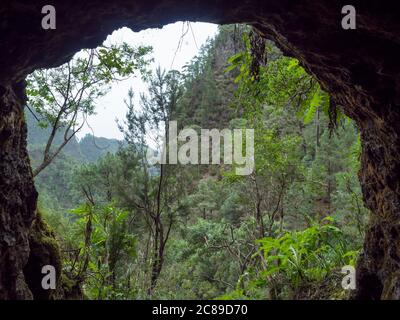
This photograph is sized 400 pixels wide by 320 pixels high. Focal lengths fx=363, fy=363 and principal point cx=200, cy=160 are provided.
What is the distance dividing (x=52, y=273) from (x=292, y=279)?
109 inches

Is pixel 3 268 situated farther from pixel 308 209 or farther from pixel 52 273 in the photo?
pixel 308 209

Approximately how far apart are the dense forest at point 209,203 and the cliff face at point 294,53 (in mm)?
846

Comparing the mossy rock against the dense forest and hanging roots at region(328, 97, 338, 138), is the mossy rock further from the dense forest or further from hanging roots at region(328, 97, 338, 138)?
hanging roots at region(328, 97, 338, 138)

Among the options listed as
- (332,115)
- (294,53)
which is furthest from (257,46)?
(332,115)

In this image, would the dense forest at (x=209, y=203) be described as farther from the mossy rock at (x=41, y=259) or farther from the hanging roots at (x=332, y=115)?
the mossy rock at (x=41, y=259)

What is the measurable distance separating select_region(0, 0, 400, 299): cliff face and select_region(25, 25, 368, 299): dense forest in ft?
2.77

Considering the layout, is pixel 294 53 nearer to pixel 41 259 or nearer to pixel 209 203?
pixel 41 259

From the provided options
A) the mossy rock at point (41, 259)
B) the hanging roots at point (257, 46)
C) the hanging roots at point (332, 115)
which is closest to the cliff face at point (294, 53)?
the mossy rock at point (41, 259)

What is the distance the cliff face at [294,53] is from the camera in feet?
7.68

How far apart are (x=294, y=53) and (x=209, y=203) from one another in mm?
18272

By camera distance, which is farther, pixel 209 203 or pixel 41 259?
pixel 209 203

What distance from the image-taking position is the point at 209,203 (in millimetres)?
21234

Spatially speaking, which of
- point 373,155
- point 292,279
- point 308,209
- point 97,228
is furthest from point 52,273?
A: point 308,209
